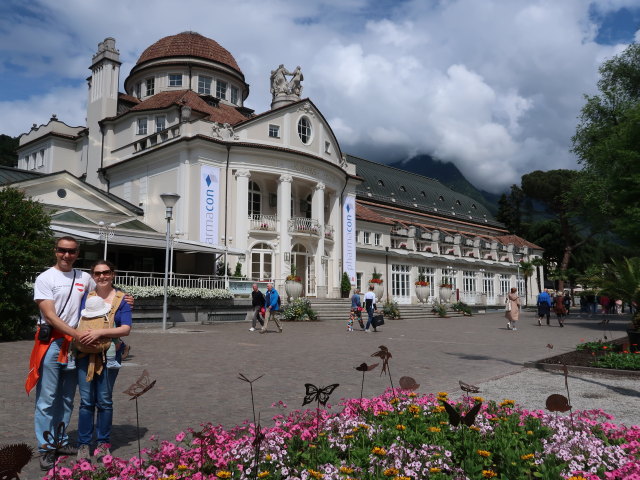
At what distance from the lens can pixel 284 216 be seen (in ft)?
102

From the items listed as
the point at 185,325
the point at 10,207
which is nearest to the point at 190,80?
the point at 185,325

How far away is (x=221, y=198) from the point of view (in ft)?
97.8

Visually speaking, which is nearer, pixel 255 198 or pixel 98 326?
pixel 98 326

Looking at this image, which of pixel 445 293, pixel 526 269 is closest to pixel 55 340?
pixel 445 293

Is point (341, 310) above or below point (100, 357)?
below

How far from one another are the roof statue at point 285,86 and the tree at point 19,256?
972 inches

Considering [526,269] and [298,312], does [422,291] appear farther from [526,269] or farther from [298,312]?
[526,269]

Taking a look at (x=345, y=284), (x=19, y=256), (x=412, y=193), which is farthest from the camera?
(x=412, y=193)

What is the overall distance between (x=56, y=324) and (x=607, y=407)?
6.25 metres

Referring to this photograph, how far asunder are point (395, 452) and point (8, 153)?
64.2 metres

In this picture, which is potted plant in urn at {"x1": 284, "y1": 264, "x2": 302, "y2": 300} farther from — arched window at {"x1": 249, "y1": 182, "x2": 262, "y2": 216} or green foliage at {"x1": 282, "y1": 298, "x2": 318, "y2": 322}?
arched window at {"x1": 249, "y1": 182, "x2": 262, "y2": 216}

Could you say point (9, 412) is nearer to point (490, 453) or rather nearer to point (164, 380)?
point (164, 380)

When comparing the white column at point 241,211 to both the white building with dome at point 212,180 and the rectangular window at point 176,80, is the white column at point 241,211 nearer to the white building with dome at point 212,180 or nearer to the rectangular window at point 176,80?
the white building with dome at point 212,180

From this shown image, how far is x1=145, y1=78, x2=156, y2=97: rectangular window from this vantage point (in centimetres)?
4047
